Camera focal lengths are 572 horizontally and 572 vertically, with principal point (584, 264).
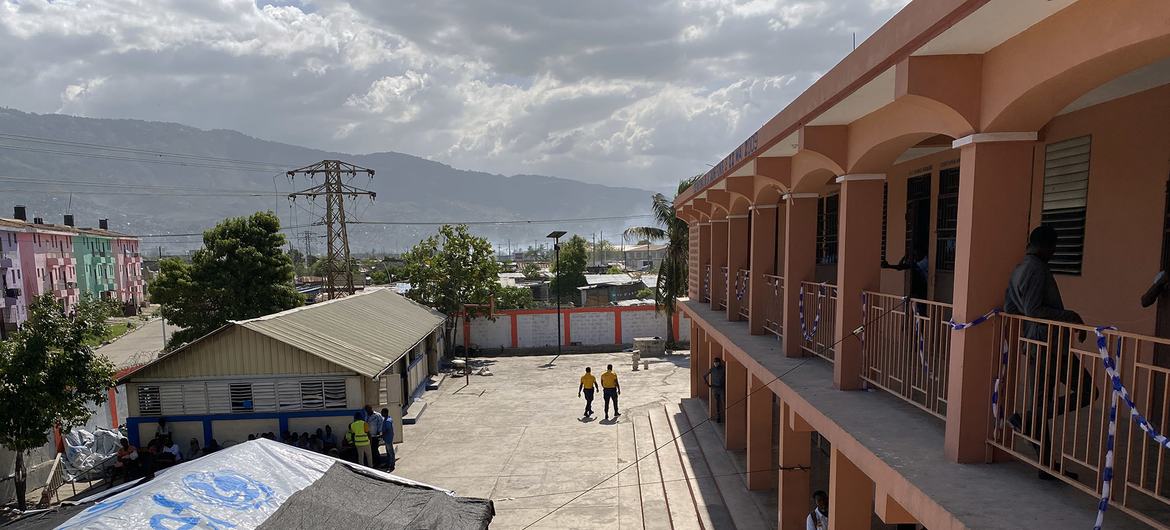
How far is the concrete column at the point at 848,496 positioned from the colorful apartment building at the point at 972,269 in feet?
0.07

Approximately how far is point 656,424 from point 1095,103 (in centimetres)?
1084

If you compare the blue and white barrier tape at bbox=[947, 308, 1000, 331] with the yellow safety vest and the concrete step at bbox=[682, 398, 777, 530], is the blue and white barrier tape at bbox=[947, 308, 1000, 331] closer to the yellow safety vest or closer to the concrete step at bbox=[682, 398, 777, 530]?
the concrete step at bbox=[682, 398, 777, 530]

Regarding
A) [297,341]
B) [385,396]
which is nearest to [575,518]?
[385,396]

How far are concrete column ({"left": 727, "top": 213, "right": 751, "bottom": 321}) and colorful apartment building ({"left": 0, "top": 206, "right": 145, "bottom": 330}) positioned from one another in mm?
33429

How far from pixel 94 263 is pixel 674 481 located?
61.2 m

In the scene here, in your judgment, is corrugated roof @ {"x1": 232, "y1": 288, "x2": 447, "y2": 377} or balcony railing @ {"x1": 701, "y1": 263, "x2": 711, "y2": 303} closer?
corrugated roof @ {"x1": 232, "y1": 288, "x2": 447, "y2": 377}

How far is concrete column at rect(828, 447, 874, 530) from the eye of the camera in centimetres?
530

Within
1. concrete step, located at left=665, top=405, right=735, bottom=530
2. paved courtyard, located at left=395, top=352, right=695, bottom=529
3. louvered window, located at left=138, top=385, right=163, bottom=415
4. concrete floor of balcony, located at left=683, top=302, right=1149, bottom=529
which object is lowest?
paved courtyard, located at left=395, top=352, right=695, bottom=529

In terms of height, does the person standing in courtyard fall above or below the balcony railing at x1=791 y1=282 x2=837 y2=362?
below

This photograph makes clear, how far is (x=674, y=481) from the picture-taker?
10633mm

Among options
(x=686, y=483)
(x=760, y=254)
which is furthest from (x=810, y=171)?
(x=686, y=483)

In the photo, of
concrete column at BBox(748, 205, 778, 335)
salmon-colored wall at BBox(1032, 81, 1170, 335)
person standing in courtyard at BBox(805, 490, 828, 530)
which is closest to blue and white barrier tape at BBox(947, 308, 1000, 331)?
salmon-colored wall at BBox(1032, 81, 1170, 335)

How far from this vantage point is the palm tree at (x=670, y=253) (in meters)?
23.9

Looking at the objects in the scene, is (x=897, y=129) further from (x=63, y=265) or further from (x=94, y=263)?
(x=94, y=263)
